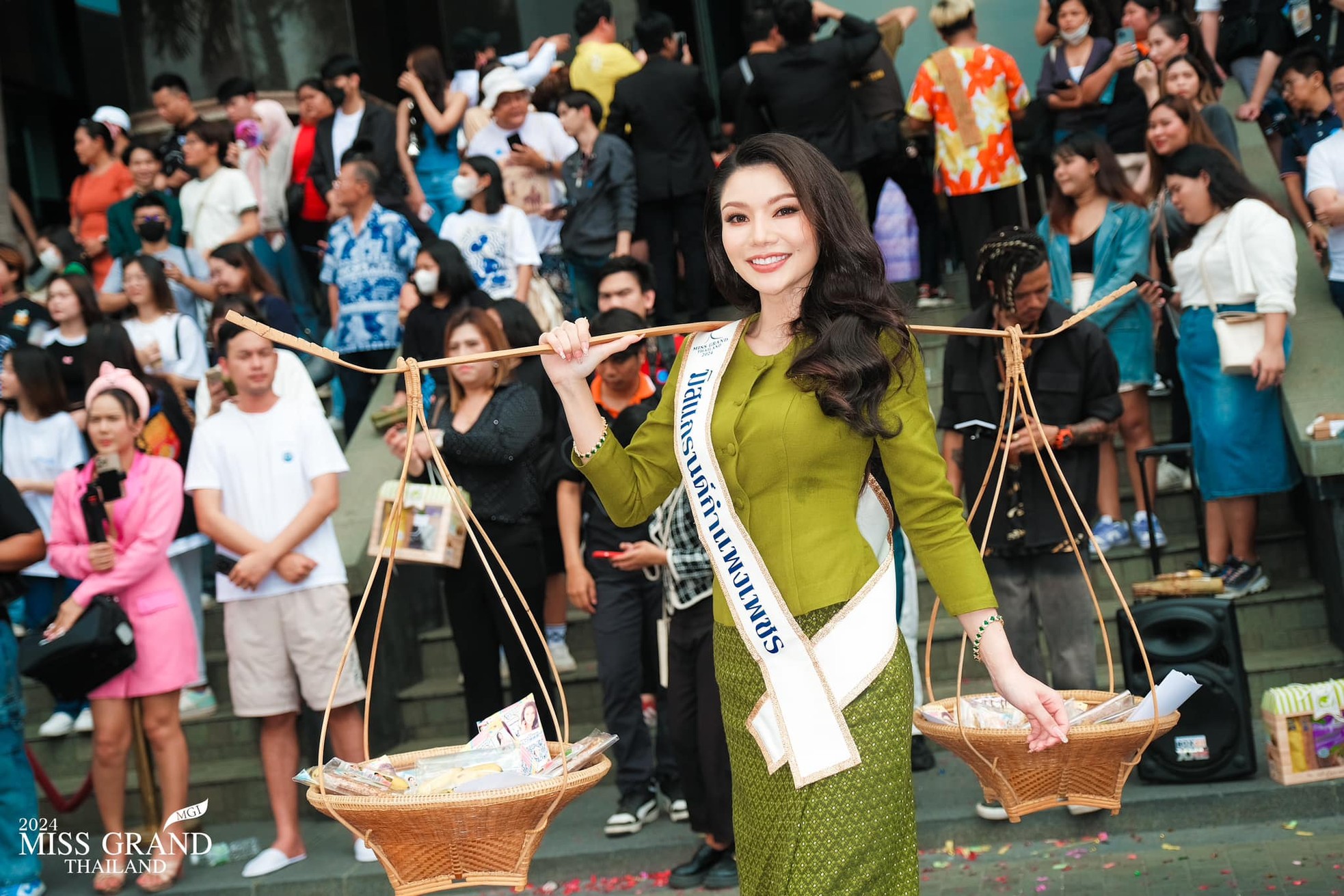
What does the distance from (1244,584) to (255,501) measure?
4180mm

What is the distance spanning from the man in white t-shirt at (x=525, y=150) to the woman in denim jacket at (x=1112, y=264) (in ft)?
9.80

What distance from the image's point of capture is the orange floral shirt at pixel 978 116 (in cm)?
853

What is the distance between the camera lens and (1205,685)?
18.6ft

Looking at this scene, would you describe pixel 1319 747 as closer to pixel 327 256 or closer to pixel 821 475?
pixel 821 475

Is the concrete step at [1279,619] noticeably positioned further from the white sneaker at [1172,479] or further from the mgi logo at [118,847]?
the mgi logo at [118,847]

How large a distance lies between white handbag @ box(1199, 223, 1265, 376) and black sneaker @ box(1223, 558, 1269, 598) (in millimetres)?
831

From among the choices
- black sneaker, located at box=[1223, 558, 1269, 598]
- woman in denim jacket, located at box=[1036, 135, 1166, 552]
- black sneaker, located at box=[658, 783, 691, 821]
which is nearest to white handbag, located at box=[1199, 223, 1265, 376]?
woman in denim jacket, located at box=[1036, 135, 1166, 552]

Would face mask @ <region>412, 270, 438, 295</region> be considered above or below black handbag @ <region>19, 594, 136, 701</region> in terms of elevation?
above

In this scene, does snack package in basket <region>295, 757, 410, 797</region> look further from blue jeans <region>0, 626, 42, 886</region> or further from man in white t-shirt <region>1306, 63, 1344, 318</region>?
man in white t-shirt <region>1306, 63, 1344, 318</region>

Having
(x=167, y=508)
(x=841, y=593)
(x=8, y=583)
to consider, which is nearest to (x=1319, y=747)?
(x=841, y=593)

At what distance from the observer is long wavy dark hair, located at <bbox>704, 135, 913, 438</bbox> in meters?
2.96

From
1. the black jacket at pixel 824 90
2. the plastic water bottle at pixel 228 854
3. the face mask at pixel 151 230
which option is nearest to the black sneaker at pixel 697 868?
the plastic water bottle at pixel 228 854

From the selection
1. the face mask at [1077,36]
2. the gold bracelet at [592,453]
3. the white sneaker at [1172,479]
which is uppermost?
the face mask at [1077,36]

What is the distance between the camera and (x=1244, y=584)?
22.2 feet
